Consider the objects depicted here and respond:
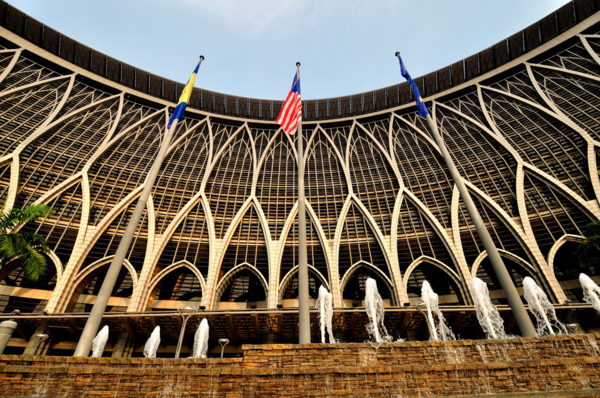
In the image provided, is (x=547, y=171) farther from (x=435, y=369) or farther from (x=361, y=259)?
(x=435, y=369)

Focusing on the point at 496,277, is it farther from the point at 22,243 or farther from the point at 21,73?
the point at 21,73

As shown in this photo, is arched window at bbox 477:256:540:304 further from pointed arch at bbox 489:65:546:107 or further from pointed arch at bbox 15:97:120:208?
pointed arch at bbox 15:97:120:208

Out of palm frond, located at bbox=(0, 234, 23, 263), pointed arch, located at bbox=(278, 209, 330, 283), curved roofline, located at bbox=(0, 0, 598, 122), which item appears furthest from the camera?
curved roofline, located at bbox=(0, 0, 598, 122)

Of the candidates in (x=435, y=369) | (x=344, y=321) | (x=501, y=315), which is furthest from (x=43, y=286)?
(x=501, y=315)

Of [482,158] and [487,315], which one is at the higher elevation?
[482,158]

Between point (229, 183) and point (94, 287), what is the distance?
663 inches

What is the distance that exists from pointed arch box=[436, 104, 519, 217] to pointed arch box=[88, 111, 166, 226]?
35.6 m

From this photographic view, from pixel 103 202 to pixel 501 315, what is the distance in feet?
122

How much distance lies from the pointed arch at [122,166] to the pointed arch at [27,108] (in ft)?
22.8

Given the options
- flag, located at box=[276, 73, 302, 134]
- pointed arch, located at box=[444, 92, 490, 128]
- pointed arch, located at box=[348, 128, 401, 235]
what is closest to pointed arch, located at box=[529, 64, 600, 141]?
pointed arch, located at box=[444, 92, 490, 128]

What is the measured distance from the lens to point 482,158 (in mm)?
33781

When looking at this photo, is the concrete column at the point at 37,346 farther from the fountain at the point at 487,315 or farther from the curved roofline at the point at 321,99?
the fountain at the point at 487,315

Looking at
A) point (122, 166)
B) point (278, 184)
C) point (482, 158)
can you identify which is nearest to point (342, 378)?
point (278, 184)

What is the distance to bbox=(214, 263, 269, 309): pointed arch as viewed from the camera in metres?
29.2
